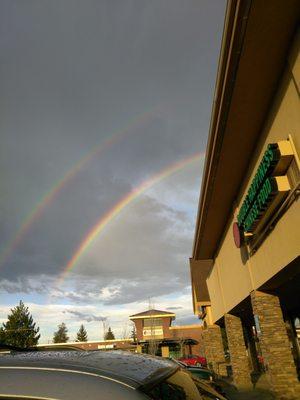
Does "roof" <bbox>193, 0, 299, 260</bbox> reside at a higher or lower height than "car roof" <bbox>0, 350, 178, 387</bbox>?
higher

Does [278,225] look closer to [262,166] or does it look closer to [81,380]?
[262,166]

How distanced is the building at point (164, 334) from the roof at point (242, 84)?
1790 inches

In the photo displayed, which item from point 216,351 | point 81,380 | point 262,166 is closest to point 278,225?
point 262,166

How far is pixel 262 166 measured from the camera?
32.9 ft

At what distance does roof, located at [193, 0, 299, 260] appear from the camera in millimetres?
7555

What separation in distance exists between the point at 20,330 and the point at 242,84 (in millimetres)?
70270

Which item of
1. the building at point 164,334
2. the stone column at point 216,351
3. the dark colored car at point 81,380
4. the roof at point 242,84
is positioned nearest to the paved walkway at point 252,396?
the roof at point 242,84

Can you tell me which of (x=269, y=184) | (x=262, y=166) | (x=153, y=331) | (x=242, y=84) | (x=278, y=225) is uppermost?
(x=153, y=331)

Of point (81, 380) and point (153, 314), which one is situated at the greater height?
point (153, 314)

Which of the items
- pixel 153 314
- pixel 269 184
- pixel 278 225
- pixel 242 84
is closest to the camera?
pixel 269 184

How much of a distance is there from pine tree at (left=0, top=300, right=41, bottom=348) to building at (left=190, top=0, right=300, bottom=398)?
60843 mm

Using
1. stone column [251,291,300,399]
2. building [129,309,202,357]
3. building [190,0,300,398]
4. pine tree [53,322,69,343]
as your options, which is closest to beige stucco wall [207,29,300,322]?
building [190,0,300,398]

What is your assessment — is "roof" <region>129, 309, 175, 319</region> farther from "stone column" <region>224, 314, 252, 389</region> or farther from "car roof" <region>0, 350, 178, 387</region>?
"car roof" <region>0, 350, 178, 387</region>

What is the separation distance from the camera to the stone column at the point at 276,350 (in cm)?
1180
